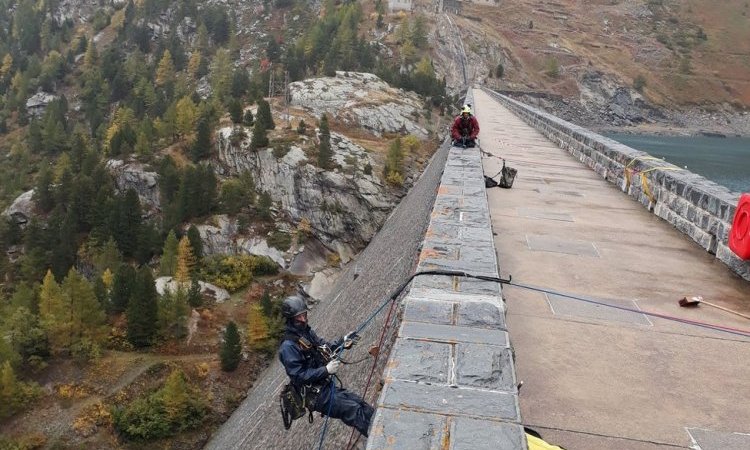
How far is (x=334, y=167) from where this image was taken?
186 ft

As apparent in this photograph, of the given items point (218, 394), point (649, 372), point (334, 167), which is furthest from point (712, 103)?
point (649, 372)

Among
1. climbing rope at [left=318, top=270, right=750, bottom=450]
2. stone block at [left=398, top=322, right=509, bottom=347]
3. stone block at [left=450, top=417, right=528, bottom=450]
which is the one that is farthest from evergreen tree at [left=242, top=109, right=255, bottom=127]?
stone block at [left=450, top=417, right=528, bottom=450]

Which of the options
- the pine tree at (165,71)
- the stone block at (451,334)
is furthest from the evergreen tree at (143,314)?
the pine tree at (165,71)

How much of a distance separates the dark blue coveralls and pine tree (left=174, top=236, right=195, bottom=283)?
45.1 meters

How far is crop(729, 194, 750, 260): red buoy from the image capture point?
847 cm

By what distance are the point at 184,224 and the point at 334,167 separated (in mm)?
16750

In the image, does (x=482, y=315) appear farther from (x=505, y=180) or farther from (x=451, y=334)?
(x=505, y=180)

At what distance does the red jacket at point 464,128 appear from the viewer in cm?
2002

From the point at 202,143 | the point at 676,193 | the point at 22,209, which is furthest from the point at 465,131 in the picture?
the point at 22,209

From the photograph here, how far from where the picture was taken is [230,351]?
124 feet

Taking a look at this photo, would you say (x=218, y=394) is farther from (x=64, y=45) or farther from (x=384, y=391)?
(x=64, y=45)

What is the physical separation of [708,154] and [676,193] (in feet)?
284

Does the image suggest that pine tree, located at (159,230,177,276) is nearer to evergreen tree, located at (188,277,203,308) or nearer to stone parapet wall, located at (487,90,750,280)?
evergreen tree, located at (188,277,203,308)

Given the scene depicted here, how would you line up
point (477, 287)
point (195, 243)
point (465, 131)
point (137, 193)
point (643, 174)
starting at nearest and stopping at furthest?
point (477, 287) → point (643, 174) → point (465, 131) → point (195, 243) → point (137, 193)
